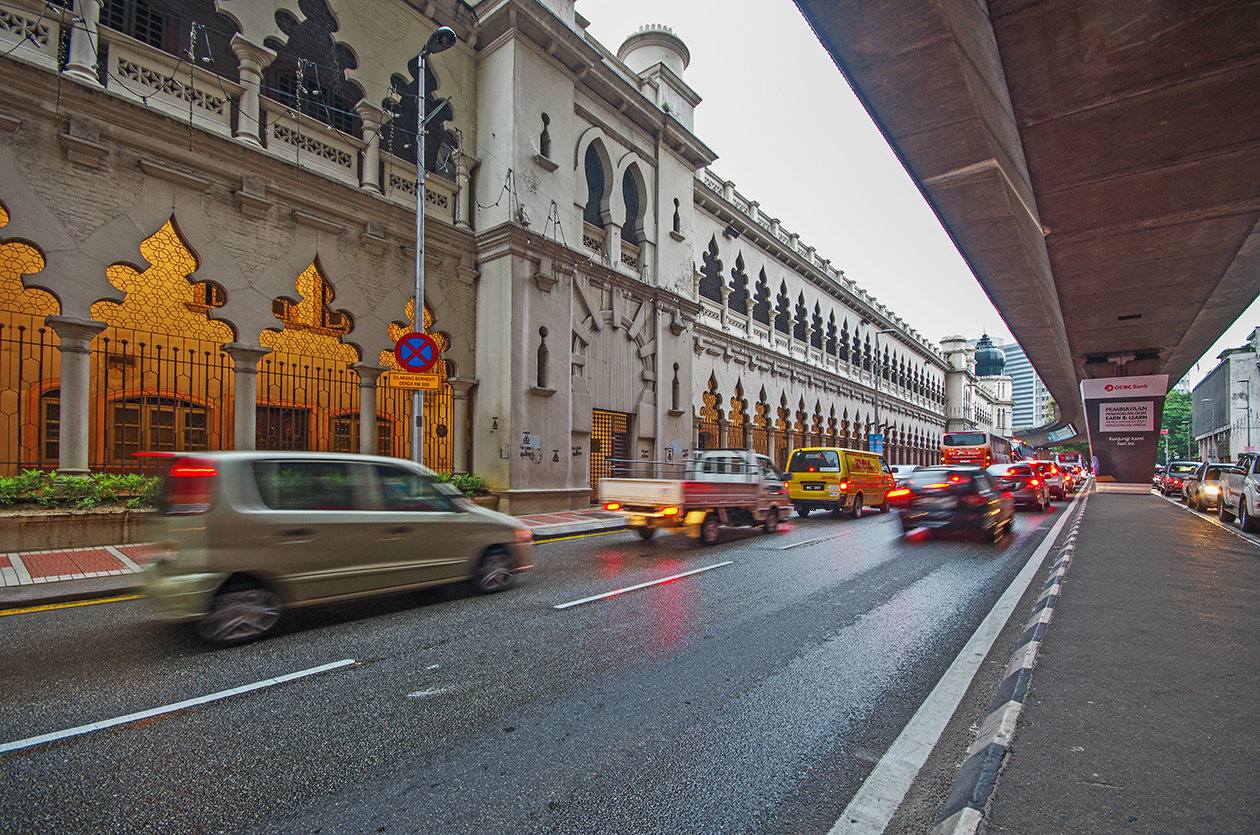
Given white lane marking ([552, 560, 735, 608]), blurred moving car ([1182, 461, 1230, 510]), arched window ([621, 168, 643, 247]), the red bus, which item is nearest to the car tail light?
white lane marking ([552, 560, 735, 608])

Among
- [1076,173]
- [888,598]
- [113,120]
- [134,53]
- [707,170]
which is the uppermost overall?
[707,170]

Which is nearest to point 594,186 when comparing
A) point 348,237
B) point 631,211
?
point 631,211

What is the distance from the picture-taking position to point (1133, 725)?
3.39 m

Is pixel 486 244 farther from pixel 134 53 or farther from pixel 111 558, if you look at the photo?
pixel 111 558

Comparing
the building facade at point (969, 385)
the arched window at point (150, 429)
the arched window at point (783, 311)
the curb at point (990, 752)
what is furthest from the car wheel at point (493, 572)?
the building facade at point (969, 385)

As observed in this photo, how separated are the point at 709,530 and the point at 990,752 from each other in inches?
345

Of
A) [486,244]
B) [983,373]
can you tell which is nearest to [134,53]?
[486,244]

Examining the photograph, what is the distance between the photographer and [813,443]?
35469mm

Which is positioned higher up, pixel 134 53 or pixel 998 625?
pixel 134 53

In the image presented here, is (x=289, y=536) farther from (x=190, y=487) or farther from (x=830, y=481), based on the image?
(x=830, y=481)

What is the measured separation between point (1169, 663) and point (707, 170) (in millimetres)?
26316

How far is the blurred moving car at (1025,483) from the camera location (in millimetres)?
19938

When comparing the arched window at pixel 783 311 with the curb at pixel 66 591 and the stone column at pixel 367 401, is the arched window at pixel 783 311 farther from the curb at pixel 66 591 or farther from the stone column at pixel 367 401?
the curb at pixel 66 591

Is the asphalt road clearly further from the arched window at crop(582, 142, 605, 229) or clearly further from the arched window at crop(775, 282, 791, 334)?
the arched window at crop(775, 282, 791, 334)
